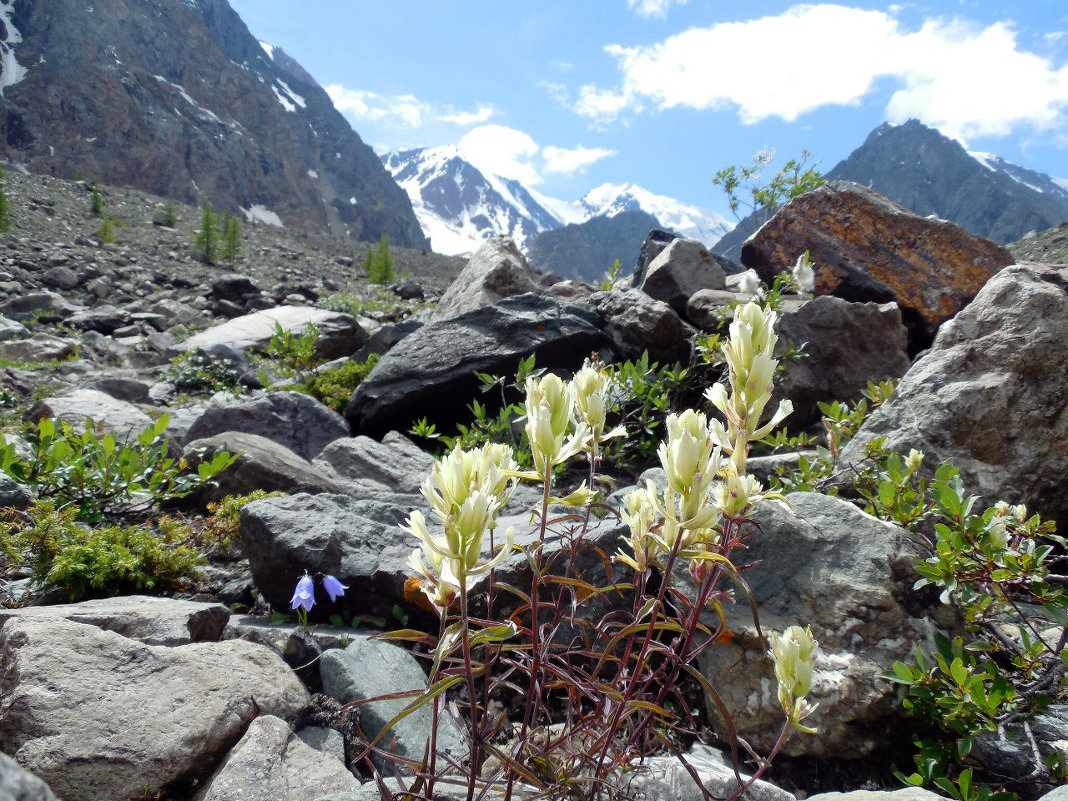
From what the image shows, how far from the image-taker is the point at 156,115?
9838 centimetres

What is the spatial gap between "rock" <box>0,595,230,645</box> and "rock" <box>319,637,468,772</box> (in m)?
0.61

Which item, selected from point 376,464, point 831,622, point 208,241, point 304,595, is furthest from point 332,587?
point 208,241

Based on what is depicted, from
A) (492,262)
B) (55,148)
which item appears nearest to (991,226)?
(492,262)

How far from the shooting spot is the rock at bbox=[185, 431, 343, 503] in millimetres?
4691

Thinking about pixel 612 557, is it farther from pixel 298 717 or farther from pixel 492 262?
pixel 492 262

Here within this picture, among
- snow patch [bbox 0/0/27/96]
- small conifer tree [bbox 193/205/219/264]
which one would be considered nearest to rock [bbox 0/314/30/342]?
small conifer tree [bbox 193/205/219/264]

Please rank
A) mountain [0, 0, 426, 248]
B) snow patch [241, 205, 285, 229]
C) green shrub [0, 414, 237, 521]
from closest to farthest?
green shrub [0, 414, 237, 521] → mountain [0, 0, 426, 248] → snow patch [241, 205, 285, 229]

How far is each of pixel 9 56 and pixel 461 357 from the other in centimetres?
12084

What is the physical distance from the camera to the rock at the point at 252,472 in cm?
469

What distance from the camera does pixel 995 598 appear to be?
2447 mm

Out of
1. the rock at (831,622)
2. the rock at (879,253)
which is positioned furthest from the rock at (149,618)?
the rock at (879,253)

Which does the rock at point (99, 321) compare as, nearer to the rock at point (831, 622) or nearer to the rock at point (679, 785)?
the rock at point (831, 622)

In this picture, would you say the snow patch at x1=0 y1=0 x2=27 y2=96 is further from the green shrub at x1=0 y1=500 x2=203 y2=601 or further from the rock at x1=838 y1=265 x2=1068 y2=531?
the rock at x1=838 y1=265 x2=1068 y2=531

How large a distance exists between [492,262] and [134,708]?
796 centimetres
